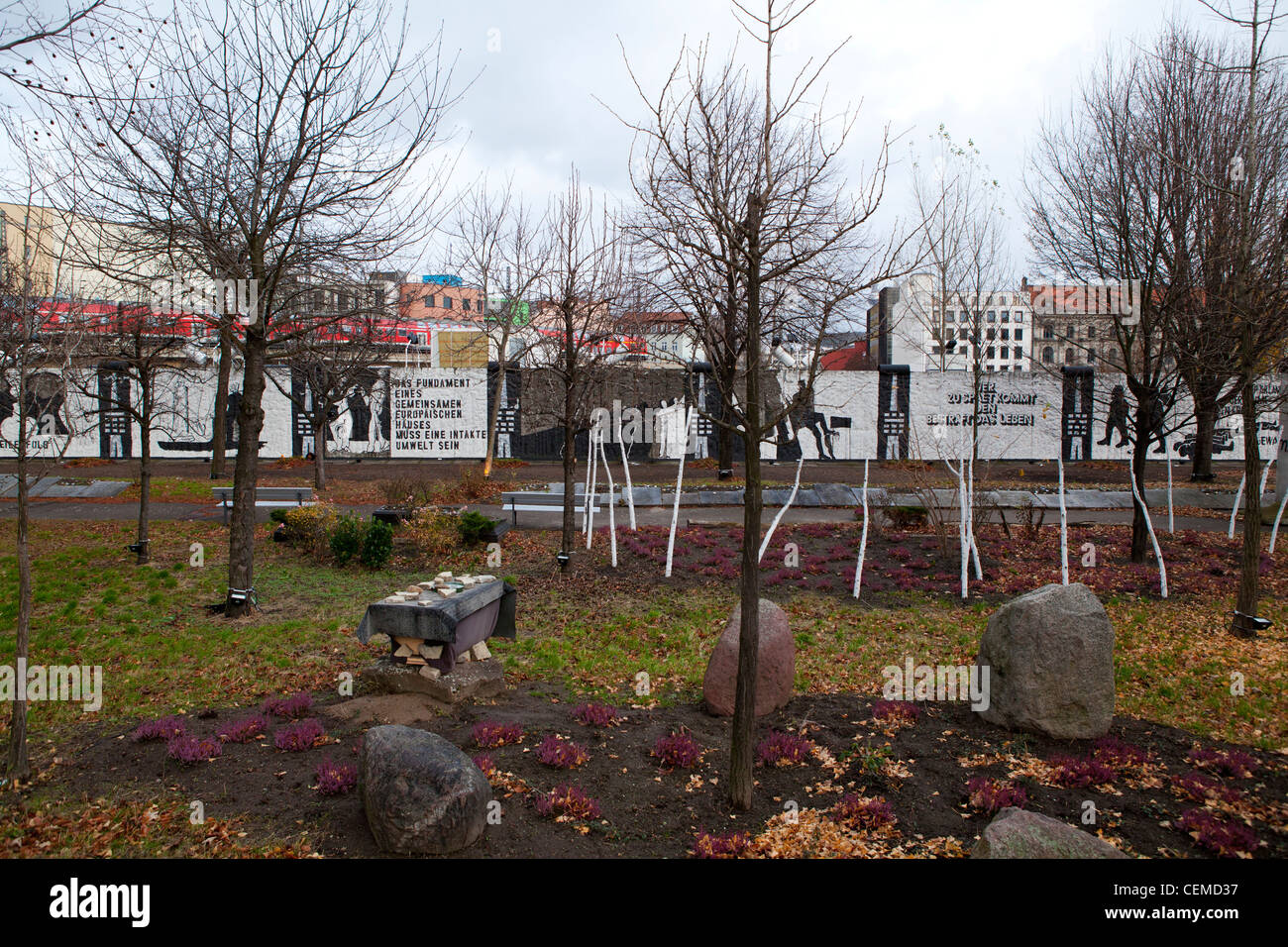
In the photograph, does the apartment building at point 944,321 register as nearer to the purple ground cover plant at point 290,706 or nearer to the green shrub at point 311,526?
the purple ground cover plant at point 290,706

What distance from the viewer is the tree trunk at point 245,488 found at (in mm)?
9117

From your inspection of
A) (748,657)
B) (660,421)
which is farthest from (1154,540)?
(660,421)

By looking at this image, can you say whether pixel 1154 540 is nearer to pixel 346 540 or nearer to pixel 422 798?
pixel 422 798

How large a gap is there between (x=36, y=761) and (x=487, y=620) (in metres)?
3.50

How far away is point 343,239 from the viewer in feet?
30.7

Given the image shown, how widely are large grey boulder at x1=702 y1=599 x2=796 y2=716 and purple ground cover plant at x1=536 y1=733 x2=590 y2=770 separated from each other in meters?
1.43

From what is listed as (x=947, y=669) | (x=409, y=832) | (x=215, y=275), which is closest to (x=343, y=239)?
(x=215, y=275)

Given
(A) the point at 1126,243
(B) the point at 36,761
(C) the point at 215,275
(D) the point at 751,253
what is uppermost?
(A) the point at 1126,243

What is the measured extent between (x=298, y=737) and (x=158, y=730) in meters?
1.18

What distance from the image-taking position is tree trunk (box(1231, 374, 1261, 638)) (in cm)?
789

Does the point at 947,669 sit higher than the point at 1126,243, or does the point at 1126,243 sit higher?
the point at 1126,243

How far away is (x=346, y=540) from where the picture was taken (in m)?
12.1
